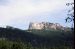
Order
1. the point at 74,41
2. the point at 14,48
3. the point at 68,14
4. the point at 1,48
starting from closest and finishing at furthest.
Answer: the point at 74,41, the point at 68,14, the point at 14,48, the point at 1,48

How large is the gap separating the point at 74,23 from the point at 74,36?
2.50 ft

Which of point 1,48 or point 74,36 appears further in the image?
point 1,48

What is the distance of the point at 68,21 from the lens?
22094mm

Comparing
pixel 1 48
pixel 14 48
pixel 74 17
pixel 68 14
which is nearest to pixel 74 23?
pixel 74 17

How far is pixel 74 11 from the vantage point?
65.9ft

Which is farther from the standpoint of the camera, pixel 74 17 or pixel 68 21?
pixel 68 21

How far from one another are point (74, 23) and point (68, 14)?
191cm

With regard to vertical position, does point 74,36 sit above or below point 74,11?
below

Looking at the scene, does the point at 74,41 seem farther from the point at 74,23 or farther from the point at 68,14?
the point at 68,14

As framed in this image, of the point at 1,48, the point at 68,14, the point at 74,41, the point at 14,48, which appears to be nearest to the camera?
the point at 74,41

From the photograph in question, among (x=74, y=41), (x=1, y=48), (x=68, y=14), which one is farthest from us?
(x=1, y=48)

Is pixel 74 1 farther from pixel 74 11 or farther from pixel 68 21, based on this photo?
pixel 68 21

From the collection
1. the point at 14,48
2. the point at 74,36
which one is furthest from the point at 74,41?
the point at 14,48

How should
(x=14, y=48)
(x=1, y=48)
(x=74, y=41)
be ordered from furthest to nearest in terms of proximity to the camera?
(x=1, y=48), (x=14, y=48), (x=74, y=41)
